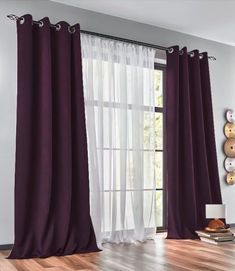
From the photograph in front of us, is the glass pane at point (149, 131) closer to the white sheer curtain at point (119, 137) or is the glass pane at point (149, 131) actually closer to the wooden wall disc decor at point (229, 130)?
the white sheer curtain at point (119, 137)

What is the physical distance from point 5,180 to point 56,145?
0.64 metres

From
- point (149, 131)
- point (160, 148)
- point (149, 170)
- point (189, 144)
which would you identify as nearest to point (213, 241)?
point (149, 170)

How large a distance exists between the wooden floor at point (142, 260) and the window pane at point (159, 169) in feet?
3.54

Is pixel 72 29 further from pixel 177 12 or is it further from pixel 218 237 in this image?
pixel 218 237

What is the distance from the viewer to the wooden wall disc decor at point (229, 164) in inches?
230

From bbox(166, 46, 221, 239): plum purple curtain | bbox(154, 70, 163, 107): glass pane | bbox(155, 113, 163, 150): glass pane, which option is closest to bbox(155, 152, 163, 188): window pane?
bbox(155, 113, 163, 150): glass pane

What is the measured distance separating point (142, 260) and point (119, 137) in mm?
1549

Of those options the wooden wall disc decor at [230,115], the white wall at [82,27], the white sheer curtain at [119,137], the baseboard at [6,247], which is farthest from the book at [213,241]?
the baseboard at [6,247]

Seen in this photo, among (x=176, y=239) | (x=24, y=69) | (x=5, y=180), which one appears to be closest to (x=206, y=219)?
(x=176, y=239)

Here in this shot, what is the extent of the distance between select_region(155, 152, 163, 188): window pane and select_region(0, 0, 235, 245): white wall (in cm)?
98

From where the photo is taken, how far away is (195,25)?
5.27 m

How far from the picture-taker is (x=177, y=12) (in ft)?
15.8

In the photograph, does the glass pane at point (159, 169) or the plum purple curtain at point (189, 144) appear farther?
the glass pane at point (159, 169)

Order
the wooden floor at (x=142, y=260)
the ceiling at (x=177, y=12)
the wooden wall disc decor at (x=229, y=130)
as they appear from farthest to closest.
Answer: the wooden wall disc decor at (x=229, y=130) < the ceiling at (x=177, y=12) < the wooden floor at (x=142, y=260)
